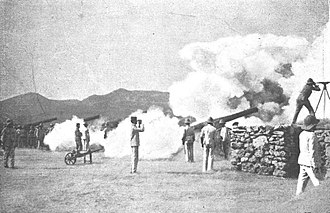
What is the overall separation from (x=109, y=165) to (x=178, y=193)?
37.5 inches

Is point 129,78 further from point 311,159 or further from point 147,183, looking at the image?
point 311,159

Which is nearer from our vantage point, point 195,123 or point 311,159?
point 311,159

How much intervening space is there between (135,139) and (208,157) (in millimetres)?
1020

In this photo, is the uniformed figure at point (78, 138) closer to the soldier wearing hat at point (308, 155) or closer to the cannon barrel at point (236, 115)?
the cannon barrel at point (236, 115)

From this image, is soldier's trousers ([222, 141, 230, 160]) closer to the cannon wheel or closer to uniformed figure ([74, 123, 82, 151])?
uniformed figure ([74, 123, 82, 151])

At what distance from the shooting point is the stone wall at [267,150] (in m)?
6.48

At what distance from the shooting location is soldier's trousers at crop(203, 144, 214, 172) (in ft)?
21.2

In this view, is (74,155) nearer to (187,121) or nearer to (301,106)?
(187,121)

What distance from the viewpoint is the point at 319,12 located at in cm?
655

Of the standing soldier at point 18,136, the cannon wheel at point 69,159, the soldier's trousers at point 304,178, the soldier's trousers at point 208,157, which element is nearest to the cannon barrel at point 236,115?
the soldier's trousers at point 208,157

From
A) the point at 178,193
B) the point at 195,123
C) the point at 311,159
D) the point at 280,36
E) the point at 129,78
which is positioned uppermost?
the point at 280,36

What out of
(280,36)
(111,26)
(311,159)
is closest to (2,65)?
(111,26)

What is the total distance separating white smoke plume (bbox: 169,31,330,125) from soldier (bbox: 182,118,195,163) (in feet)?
0.79

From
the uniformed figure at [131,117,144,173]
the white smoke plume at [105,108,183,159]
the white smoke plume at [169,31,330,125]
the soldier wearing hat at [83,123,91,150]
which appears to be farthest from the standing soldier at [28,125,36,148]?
the white smoke plume at [169,31,330,125]
